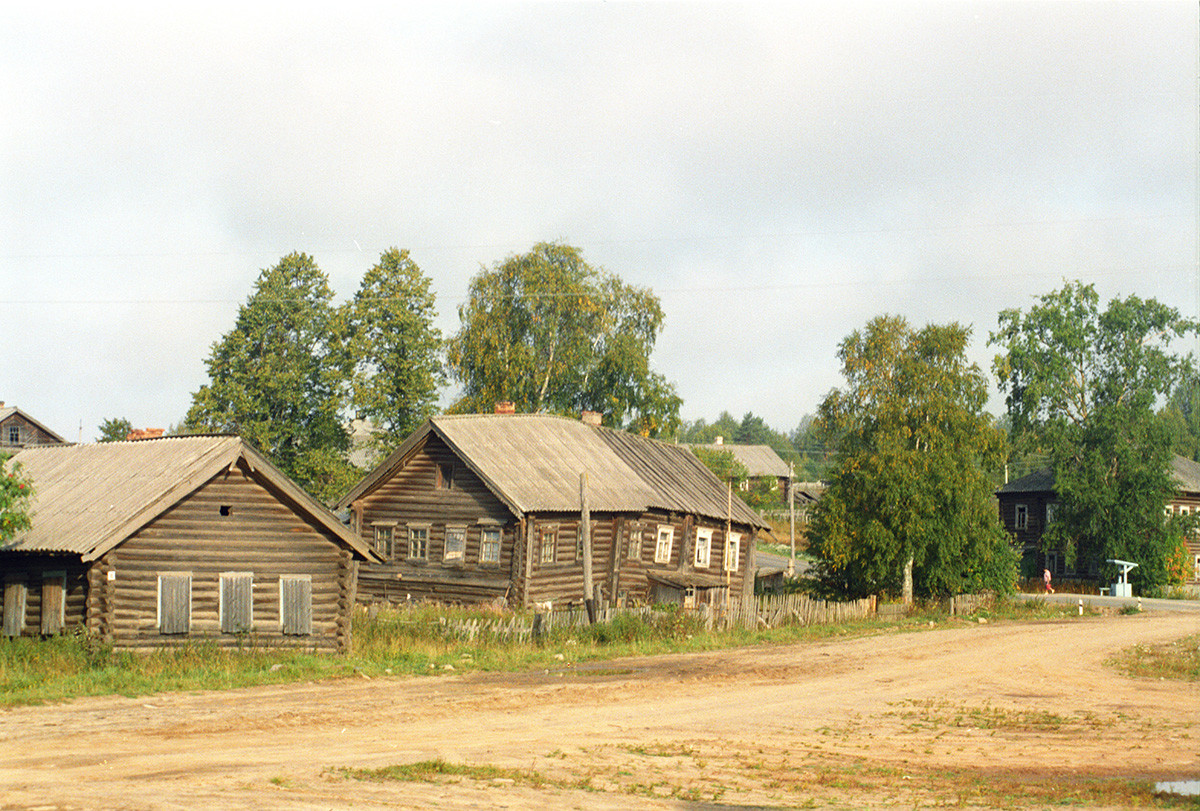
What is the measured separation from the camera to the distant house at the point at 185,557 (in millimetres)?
24531

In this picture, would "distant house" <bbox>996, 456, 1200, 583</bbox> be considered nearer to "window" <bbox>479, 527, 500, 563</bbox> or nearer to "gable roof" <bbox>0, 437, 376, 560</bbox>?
"window" <bbox>479, 527, 500, 563</bbox>

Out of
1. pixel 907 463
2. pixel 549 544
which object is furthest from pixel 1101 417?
pixel 549 544

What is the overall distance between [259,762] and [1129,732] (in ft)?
47.0

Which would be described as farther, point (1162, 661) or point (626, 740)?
point (1162, 661)

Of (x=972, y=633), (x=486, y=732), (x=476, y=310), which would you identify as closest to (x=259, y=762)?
(x=486, y=732)

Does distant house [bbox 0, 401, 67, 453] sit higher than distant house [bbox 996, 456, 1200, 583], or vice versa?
distant house [bbox 0, 401, 67, 453]

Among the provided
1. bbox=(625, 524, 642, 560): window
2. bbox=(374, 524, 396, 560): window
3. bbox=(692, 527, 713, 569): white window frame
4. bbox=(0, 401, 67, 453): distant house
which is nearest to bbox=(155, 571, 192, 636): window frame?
bbox=(374, 524, 396, 560): window

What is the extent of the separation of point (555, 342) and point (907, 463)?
71.7ft

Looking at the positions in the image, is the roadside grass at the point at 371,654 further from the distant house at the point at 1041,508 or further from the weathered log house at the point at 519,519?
the distant house at the point at 1041,508

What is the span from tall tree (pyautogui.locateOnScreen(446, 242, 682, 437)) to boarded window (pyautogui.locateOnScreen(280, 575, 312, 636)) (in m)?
30.1

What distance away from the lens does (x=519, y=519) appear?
36.3 m

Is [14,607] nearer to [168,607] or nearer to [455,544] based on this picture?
[168,607]

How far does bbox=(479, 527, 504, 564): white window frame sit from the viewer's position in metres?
37.5

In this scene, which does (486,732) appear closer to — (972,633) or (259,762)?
(259,762)
